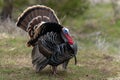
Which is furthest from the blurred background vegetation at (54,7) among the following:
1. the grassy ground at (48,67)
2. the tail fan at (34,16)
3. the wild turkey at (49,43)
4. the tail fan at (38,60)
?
the tail fan at (38,60)

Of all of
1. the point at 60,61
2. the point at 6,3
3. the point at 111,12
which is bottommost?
the point at 111,12

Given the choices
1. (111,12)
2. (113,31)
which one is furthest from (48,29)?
(111,12)

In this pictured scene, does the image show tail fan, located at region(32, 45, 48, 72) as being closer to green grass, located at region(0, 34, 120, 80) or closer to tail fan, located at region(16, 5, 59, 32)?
green grass, located at region(0, 34, 120, 80)

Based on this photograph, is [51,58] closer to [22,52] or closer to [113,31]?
[22,52]

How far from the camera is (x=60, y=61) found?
8125 millimetres

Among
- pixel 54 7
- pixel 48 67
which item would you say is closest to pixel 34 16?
pixel 48 67

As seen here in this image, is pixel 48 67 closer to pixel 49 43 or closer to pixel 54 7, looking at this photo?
pixel 49 43

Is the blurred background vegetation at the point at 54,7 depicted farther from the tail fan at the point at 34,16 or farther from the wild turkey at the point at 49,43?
the wild turkey at the point at 49,43

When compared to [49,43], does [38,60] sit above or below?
below

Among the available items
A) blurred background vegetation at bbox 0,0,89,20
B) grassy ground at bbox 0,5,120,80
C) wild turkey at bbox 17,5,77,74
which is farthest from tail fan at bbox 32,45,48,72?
blurred background vegetation at bbox 0,0,89,20

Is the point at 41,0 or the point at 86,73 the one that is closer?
the point at 86,73

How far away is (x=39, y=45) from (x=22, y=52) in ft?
9.49

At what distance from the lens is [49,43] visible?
26.8 ft

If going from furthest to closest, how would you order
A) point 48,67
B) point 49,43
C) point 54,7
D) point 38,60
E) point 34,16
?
1. point 54,7
2. point 48,67
3. point 34,16
4. point 38,60
5. point 49,43
